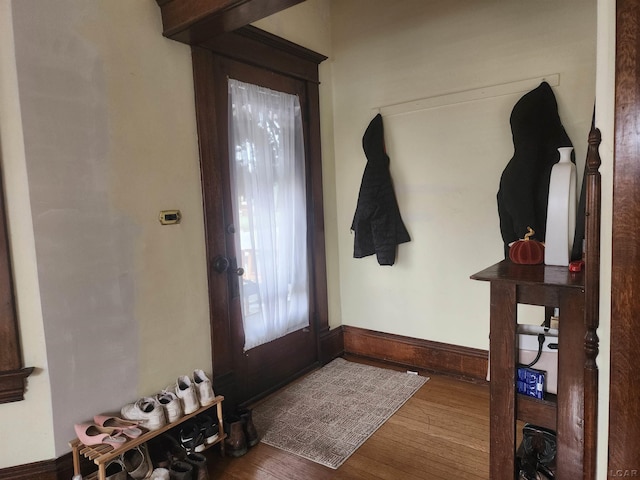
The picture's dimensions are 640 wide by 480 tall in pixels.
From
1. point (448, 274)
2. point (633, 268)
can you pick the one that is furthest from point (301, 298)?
point (633, 268)

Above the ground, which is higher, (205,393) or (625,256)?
(625,256)

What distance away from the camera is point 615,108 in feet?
3.34

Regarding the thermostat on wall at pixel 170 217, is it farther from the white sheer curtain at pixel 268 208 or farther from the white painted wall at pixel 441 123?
the white painted wall at pixel 441 123

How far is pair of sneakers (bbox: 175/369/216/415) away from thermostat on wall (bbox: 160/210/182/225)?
0.79 meters

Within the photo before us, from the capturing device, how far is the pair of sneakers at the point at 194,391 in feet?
6.53

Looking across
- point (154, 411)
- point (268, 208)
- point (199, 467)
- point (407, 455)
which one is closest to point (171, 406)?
point (154, 411)

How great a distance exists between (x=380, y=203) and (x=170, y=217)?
4.78 feet

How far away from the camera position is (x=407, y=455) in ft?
6.75

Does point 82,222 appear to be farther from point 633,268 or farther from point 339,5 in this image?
point 339,5

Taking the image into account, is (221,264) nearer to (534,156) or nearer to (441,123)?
(441,123)

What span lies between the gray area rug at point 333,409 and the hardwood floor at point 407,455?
6 cm

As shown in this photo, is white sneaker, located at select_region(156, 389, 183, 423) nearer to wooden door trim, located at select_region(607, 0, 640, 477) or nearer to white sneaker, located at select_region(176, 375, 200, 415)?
white sneaker, located at select_region(176, 375, 200, 415)

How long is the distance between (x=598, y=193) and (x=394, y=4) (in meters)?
2.31

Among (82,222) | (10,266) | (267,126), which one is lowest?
(10,266)
